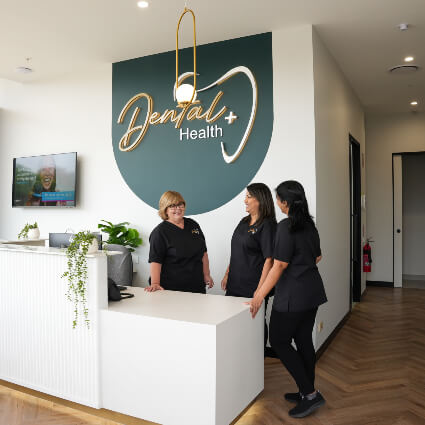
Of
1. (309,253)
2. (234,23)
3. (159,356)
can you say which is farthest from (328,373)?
(234,23)

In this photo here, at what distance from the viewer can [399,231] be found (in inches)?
312

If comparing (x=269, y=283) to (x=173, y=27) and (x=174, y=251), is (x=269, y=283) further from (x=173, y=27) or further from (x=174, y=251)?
(x=173, y=27)

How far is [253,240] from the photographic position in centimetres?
324

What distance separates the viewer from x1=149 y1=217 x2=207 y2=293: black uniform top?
3389 mm

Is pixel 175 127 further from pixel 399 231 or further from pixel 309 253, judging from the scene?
pixel 399 231

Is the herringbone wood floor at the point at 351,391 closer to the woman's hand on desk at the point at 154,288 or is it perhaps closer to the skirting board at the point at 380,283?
the woman's hand on desk at the point at 154,288

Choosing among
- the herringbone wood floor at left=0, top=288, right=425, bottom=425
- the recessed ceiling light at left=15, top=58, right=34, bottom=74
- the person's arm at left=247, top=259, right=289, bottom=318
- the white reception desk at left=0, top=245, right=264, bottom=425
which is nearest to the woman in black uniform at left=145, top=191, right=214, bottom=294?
the white reception desk at left=0, top=245, right=264, bottom=425

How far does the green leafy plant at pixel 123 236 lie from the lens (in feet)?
16.3

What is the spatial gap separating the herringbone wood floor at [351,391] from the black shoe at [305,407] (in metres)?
0.04

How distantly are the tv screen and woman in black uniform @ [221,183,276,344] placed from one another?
2.94m

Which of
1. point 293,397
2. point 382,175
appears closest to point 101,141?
point 293,397

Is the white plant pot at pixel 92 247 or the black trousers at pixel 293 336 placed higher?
the white plant pot at pixel 92 247

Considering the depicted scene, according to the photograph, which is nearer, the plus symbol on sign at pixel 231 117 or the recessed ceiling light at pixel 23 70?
the plus symbol on sign at pixel 231 117

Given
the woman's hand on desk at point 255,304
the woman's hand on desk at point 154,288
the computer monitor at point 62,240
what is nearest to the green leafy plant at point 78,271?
the computer monitor at point 62,240
